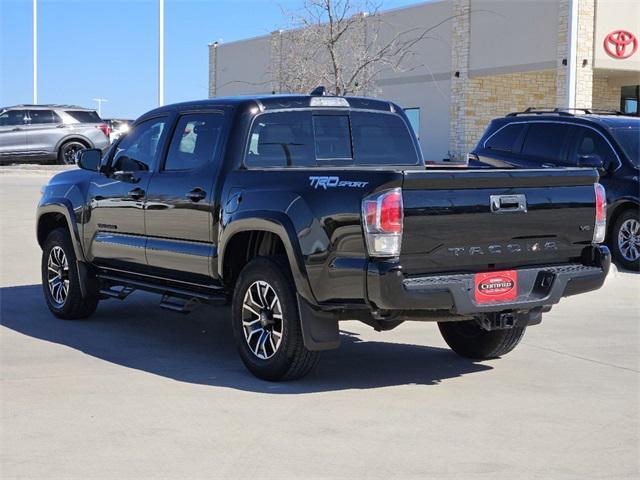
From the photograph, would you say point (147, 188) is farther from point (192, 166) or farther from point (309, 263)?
point (309, 263)

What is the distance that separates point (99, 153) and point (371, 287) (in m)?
3.79

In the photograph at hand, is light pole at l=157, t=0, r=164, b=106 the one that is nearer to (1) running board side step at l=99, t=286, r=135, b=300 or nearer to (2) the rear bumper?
(1) running board side step at l=99, t=286, r=135, b=300

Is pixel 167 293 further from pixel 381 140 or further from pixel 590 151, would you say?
pixel 590 151

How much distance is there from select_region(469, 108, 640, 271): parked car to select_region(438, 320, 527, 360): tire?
526 centimetres

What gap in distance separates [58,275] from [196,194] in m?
2.46

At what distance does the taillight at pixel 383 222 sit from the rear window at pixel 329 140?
1.64 m

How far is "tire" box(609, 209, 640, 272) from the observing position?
1351 cm

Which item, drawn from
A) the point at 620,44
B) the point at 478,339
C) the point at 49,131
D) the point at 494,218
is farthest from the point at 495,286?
the point at 620,44

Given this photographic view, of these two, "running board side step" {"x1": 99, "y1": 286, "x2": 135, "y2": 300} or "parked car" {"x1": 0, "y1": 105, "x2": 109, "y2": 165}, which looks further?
"parked car" {"x1": 0, "y1": 105, "x2": 109, "y2": 165}

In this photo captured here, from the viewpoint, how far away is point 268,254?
745cm

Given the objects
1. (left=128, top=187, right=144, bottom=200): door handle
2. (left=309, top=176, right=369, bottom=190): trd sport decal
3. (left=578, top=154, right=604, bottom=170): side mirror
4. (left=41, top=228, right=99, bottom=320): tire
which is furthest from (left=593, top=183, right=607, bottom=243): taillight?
(left=578, top=154, right=604, bottom=170): side mirror

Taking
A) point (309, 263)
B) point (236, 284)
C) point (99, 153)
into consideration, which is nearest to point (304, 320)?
point (309, 263)

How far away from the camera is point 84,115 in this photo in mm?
31766

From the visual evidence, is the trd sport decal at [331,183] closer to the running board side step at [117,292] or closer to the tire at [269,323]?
the tire at [269,323]
